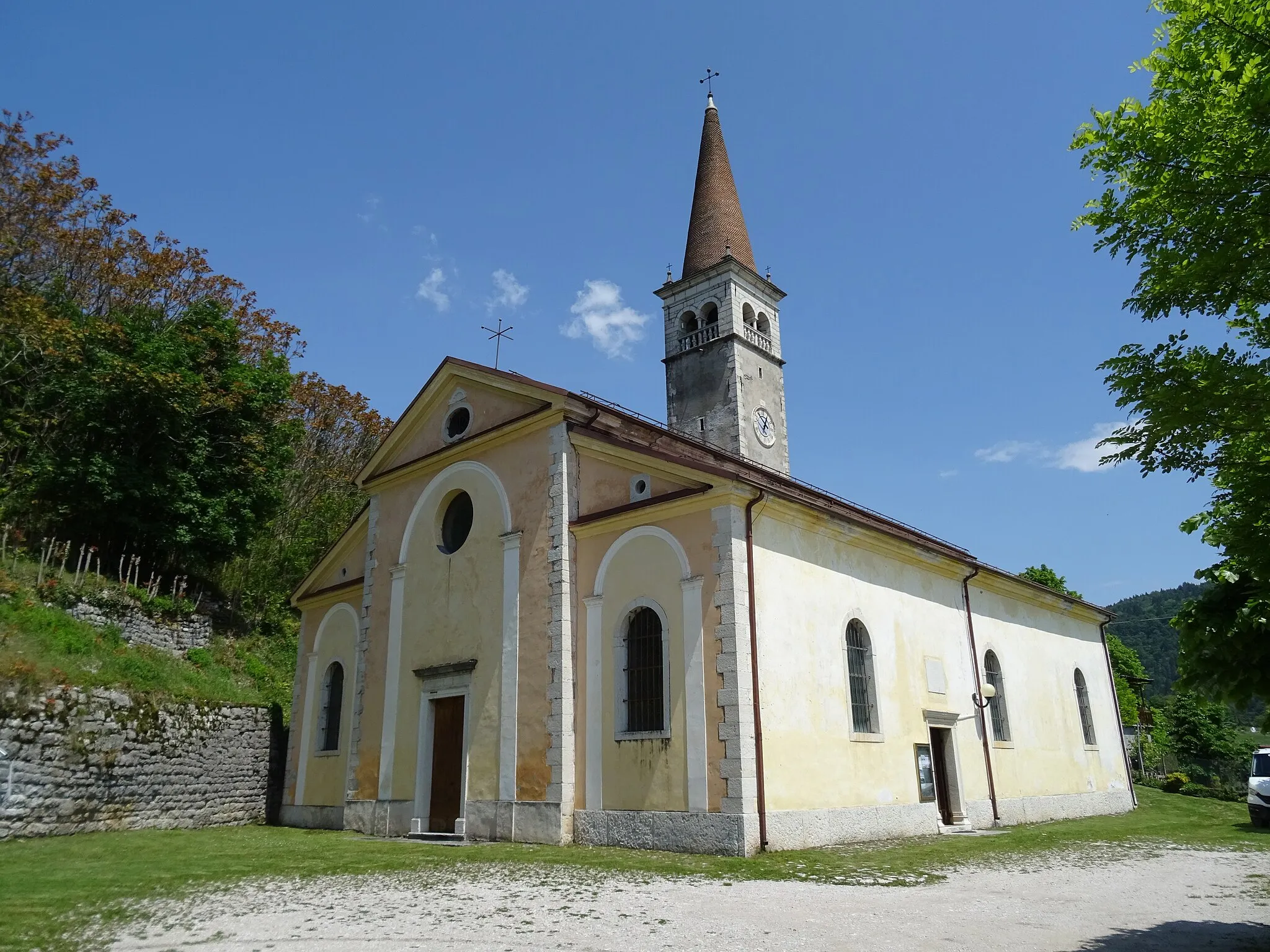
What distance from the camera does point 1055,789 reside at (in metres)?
20.6

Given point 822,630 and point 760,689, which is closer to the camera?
point 760,689

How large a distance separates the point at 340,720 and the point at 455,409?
7.76 meters

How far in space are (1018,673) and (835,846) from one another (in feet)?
32.8

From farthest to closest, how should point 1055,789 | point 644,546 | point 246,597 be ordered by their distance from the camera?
1. point 246,597
2. point 1055,789
3. point 644,546

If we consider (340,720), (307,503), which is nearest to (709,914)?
(340,720)

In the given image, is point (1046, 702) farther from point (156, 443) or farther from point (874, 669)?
point (156, 443)

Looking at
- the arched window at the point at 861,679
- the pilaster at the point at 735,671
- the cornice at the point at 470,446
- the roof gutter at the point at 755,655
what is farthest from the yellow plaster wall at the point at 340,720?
the arched window at the point at 861,679

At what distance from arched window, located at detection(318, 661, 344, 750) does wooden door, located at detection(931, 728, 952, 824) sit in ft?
42.8

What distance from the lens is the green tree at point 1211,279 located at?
610 centimetres

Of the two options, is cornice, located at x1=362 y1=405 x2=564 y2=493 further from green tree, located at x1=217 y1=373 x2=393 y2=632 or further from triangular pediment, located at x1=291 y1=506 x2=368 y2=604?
green tree, located at x1=217 y1=373 x2=393 y2=632

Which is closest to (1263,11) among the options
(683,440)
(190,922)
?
(190,922)

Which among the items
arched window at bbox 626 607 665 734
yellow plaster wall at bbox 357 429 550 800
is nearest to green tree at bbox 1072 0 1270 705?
arched window at bbox 626 607 665 734

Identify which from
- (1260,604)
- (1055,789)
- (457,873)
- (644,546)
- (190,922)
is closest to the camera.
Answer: (1260,604)

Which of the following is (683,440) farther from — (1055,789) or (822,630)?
(1055,789)
